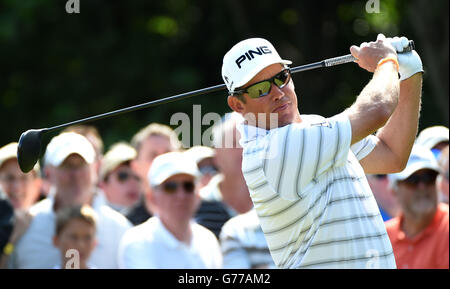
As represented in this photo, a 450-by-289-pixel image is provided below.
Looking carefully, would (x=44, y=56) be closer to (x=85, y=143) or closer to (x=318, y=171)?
(x=85, y=143)

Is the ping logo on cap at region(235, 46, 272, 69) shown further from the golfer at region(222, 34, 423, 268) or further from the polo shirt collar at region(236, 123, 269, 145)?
the polo shirt collar at region(236, 123, 269, 145)

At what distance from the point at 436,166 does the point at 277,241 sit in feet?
8.28

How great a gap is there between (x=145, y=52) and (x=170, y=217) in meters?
7.69

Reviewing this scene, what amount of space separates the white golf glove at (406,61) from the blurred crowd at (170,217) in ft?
5.90

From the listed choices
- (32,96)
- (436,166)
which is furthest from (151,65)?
(436,166)

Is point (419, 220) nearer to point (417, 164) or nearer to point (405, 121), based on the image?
point (417, 164)

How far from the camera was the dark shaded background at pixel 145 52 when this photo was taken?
11891 mm

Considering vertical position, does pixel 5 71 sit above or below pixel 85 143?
above

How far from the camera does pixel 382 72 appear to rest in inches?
134

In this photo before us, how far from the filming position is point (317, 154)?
131 inches

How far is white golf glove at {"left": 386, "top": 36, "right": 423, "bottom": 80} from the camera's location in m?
3.65

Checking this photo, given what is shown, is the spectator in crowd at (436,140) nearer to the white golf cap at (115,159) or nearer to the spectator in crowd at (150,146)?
the spectator in crowd at (150,146)

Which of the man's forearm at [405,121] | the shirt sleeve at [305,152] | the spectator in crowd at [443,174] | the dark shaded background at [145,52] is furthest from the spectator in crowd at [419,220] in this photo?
the dark shaded background at [145,52]
